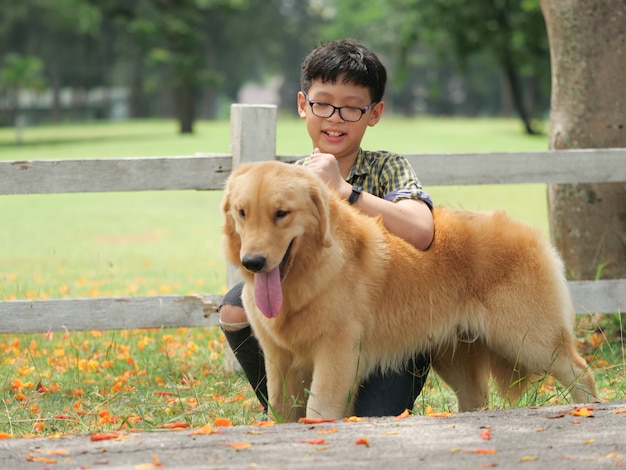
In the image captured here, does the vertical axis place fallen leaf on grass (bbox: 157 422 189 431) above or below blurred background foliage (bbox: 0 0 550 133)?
below

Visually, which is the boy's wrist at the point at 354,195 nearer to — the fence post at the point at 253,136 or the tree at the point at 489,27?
the fence post at the point at 253,136

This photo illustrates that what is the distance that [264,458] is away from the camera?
10.0 feet

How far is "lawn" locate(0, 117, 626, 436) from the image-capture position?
471 cm

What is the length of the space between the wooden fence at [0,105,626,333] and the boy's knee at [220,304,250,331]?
1138 millimetres

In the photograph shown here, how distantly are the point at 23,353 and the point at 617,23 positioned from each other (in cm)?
473

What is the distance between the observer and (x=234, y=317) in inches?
171

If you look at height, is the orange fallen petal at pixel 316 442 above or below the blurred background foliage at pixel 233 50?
below

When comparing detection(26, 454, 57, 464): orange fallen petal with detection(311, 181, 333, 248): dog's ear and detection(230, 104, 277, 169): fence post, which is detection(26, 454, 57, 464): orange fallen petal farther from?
detection(230, 104, 277, 169): fence post

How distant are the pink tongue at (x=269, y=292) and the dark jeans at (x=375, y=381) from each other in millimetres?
734

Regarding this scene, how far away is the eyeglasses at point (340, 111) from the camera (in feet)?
14.0

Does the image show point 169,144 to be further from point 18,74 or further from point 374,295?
point 18,74

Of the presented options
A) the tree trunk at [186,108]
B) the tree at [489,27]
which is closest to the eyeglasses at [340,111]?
the tree at [489,27]

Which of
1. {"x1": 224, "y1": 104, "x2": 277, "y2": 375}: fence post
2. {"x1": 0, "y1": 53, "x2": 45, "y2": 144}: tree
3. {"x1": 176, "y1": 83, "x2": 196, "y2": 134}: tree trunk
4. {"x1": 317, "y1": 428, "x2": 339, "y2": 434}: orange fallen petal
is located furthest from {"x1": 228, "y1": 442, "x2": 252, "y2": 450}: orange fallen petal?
{"x1": 0, "y1": 53, "x2": 45, "y2": 144}: tree

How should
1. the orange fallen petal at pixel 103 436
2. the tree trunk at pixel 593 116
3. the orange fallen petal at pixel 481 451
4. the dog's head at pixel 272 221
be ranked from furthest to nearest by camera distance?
the tree trunk at pixel 593 116
the dog's head at pixel 272 221
the orange fallen petal at pixel 103 436
the orange fallen petal at pixel 481 451
